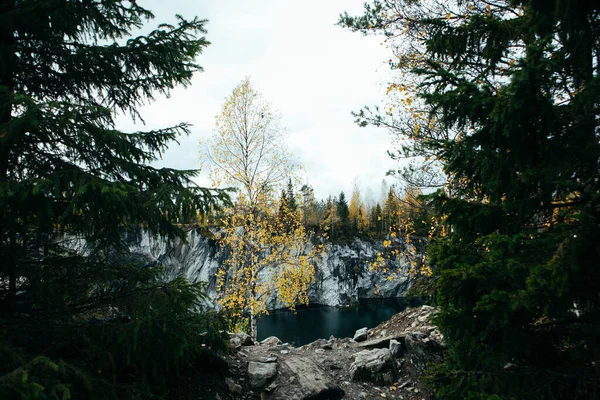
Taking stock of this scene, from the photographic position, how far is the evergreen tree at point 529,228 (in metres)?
2.51

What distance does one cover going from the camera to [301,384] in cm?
568

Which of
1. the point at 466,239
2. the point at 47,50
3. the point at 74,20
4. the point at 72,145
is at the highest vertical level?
the point at 74,20

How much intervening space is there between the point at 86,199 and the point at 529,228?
4788 millimetres

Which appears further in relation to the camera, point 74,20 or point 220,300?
point 220,300

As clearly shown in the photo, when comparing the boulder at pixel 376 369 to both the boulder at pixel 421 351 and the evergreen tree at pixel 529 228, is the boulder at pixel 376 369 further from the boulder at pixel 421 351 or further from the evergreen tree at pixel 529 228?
the evergreen tree at pixel 529 228

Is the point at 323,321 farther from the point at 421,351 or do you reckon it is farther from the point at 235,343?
the point at 421,351

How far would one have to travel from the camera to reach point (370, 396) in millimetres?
6055

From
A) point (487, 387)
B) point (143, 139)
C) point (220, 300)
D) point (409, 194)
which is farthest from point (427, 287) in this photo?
point (220, 300)

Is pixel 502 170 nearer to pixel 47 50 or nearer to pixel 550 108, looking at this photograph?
pixel 550 108

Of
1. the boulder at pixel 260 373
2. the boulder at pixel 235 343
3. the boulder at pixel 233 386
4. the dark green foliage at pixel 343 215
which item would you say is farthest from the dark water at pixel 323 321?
the boulder at pixel 233 386

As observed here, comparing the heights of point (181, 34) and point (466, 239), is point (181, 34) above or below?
above

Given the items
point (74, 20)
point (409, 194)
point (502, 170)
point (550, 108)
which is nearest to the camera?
point (550, 108)

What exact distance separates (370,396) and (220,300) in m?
7.76

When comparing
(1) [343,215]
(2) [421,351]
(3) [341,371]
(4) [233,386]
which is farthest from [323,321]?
(4) [233,386]
